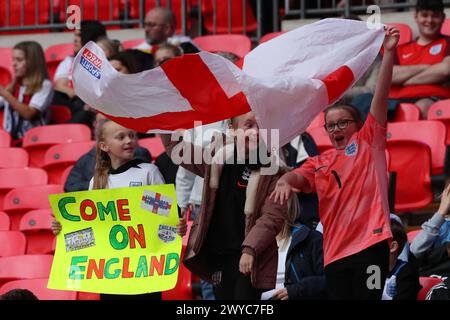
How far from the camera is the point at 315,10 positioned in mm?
10883

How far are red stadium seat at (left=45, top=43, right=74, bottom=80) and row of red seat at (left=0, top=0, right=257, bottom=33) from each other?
0.31m

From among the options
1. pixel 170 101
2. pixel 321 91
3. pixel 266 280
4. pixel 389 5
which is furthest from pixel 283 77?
pixel 389 5

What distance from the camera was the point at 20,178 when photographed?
9328 mm

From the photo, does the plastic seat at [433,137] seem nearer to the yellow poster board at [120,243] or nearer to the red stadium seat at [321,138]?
the red stadium seat at [321,138]

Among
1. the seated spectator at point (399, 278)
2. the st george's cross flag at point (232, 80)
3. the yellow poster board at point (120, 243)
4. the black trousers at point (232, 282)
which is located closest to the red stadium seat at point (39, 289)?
the yellow poster board at point (120, 243)

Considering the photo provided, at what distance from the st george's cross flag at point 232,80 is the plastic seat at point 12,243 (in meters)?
2.12

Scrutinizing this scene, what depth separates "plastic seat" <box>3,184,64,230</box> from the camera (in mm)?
8953

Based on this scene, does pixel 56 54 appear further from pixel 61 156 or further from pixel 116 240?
pixel 116 240

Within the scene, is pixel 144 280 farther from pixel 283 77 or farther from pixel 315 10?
pixel 315 10

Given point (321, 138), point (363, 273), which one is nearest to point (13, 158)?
point (321, 138)

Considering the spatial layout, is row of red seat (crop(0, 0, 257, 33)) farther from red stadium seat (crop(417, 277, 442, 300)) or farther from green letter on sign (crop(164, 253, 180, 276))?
green letter on sign (crop(164, 253, 180, 276))

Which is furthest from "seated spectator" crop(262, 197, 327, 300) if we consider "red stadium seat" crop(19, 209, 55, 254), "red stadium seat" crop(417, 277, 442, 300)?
"red stadium seat" crop(19, 209, 55, 254)
